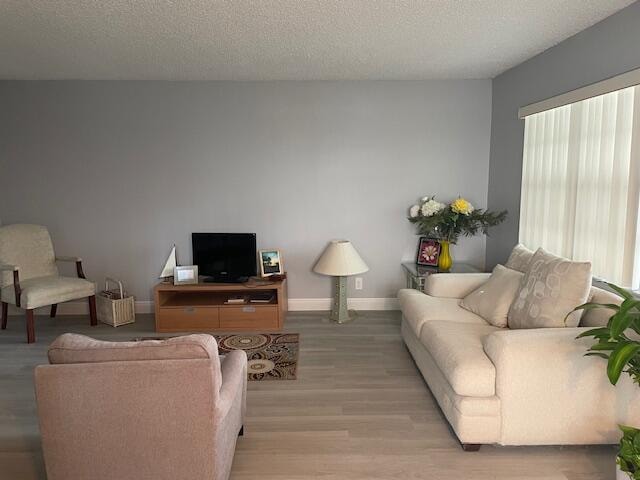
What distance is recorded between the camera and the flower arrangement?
4605 millimetres

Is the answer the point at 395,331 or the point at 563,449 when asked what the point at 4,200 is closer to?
the point at 395,331

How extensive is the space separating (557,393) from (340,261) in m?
2.44

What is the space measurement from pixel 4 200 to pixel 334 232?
11.3 feet

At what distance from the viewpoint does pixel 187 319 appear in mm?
4547

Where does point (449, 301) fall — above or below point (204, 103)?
below

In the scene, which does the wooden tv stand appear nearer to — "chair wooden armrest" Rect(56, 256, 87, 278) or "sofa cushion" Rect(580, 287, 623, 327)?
"chair wooden armrest" Rect(56, 256, 87, 278)

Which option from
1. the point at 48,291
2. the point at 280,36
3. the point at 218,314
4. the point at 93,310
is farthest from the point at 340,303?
the point at 48,291

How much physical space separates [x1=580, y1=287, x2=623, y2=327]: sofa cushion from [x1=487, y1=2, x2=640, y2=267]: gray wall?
130 centimetres

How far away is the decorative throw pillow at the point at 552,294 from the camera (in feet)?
9.11

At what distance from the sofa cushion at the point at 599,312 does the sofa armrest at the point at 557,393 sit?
0.29m

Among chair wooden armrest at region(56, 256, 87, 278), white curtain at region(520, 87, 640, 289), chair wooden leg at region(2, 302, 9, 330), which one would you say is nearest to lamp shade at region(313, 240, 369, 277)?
white curtain at region(520, 87, 640, 289)

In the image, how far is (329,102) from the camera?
4.90 meters

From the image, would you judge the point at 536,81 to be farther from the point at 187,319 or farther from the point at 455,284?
the point at 187,319

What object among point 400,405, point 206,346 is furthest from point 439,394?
point 206,346
